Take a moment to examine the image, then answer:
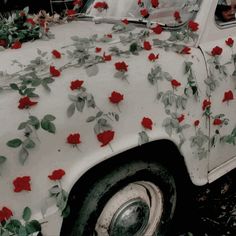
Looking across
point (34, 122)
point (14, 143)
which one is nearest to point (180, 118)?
point (34, 122)

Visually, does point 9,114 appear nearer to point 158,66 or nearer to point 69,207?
point 69,207

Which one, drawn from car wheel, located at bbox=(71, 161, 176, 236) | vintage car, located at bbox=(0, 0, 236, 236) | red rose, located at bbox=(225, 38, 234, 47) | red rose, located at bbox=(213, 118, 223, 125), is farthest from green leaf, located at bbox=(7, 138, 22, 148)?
red rose, located at bbox=(225, 38, 234, 47)

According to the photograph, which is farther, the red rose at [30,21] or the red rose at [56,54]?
the red rose at [30,21]

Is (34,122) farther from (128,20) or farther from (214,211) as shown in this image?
(214,211)

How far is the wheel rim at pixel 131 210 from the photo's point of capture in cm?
236

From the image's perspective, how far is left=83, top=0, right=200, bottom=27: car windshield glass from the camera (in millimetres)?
2752

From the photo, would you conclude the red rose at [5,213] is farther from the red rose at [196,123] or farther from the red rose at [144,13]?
the red rose at [144,13]

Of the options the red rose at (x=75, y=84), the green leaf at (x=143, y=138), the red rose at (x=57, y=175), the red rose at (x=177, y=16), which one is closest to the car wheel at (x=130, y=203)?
the green leaf at (x=143, y=138)

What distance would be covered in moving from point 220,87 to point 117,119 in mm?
828

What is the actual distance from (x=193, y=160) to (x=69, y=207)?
2.92ft

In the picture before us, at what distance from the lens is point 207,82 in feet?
8.28

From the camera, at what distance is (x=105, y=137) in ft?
6.82

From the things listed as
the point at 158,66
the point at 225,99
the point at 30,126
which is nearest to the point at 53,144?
the point at 30,126

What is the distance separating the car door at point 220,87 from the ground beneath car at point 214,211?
0.53 metres
